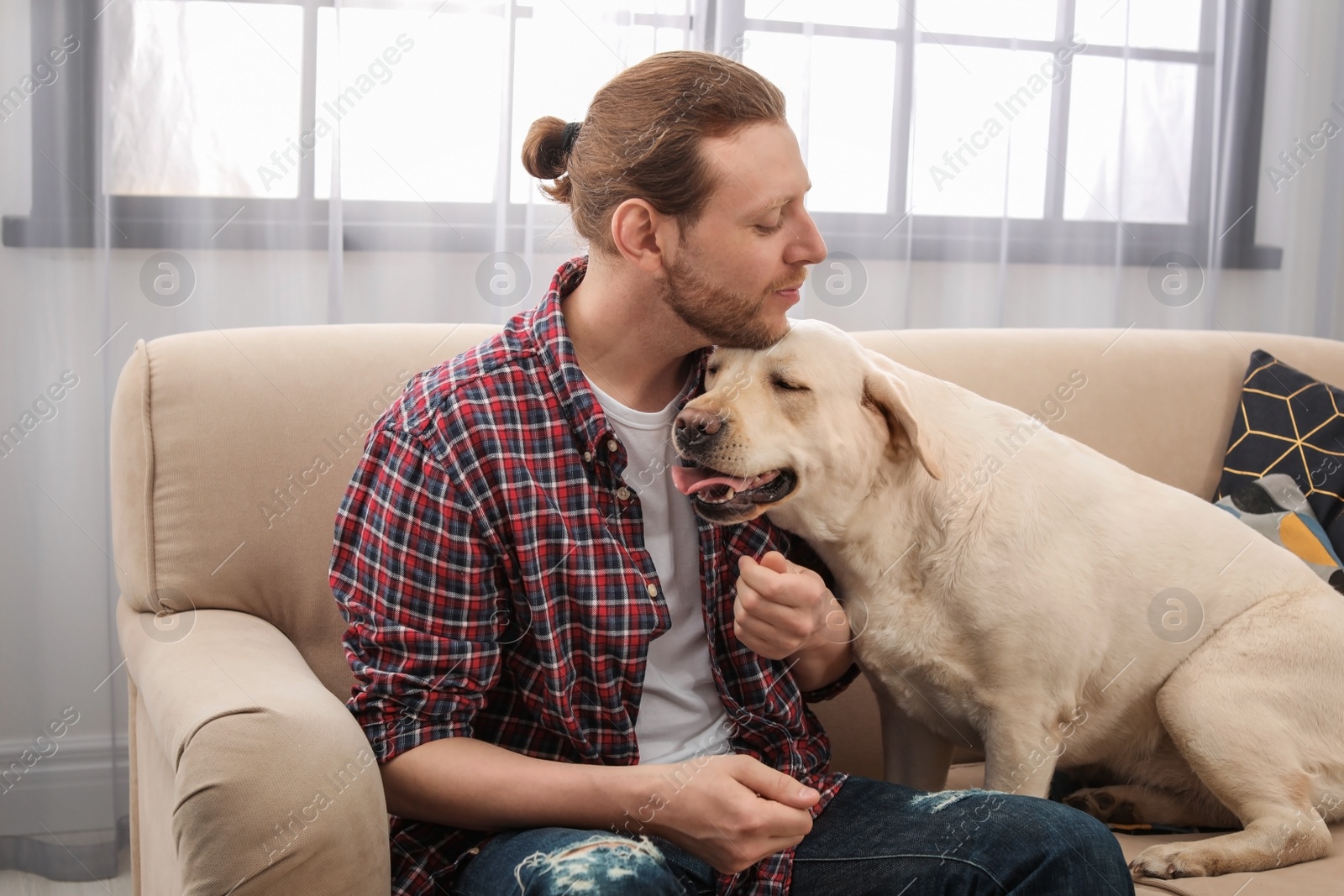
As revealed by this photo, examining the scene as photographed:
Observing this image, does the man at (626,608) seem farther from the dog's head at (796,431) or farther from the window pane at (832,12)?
the window pane at (832,12)

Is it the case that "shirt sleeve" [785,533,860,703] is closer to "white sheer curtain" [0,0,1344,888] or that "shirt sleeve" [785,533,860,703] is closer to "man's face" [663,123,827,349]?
"man's face" [663,123,827,349]

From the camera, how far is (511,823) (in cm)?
117

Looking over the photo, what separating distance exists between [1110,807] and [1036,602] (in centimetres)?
45

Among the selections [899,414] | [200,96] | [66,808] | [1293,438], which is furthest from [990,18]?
[66,808]

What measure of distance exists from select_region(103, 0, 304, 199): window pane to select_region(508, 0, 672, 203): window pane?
463 millimetres

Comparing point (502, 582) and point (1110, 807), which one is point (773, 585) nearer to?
point (502, 582)

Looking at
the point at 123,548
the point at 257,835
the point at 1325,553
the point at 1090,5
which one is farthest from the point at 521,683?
the point at 1090,5

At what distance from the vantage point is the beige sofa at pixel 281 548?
1.04m

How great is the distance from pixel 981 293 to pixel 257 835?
234 centimetres

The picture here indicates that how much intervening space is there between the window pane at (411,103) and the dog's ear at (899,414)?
1.27 meters

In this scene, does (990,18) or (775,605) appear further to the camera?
(990,18)

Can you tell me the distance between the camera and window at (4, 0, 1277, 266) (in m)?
2.17

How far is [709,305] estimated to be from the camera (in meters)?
1.32

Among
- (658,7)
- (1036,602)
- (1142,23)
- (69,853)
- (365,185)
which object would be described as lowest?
(69,853)
